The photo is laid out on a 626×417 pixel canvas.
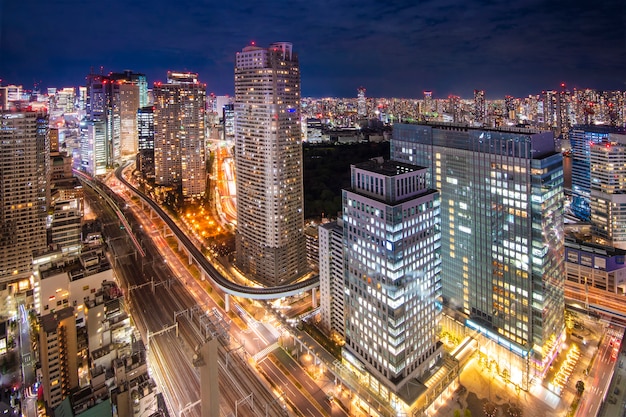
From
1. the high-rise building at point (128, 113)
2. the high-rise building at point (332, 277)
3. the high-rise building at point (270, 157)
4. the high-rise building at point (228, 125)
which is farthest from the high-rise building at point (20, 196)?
the high-rise building at point (228, 125)

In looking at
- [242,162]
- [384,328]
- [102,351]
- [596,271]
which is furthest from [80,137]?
[596,271]

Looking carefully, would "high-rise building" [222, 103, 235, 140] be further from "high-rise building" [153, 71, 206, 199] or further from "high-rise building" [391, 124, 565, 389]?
"high-rise building" [391, 124, 565, 389]

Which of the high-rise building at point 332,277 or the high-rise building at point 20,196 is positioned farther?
the high-rise building at point 20,196

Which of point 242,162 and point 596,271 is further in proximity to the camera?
point 242,162

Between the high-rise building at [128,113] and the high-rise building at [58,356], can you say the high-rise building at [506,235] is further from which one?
the high-rise building at [128,113]

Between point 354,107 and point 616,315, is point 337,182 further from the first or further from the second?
point 354,107

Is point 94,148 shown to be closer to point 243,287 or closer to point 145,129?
point 145,129
